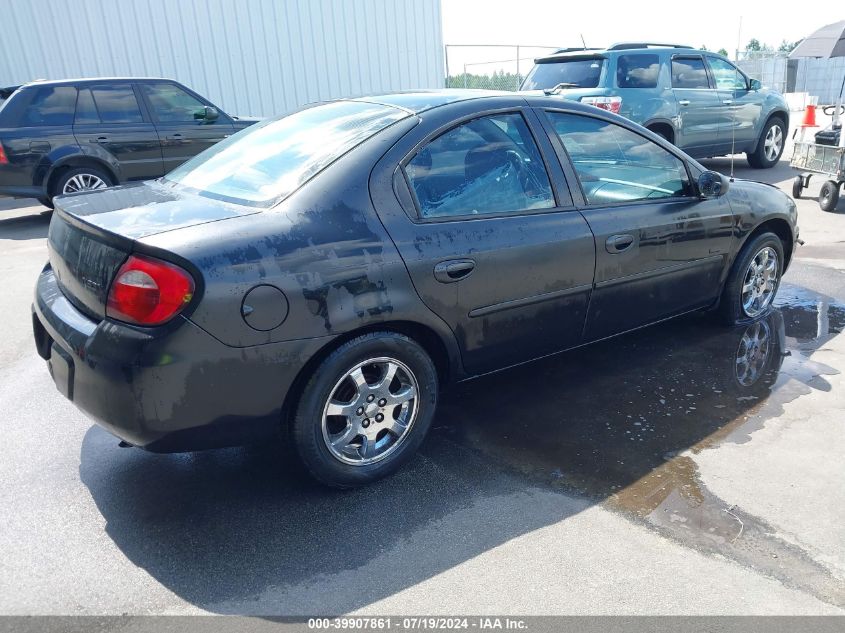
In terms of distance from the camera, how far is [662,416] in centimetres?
376

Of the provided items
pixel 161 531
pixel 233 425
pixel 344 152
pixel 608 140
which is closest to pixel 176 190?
pixel 344 152

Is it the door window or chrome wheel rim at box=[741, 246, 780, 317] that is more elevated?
the door window

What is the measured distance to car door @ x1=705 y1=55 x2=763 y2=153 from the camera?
11023mm

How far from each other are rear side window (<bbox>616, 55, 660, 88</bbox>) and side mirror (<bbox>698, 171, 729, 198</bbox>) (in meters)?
5.99

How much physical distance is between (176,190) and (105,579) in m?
1.74

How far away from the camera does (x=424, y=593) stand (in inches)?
98.3

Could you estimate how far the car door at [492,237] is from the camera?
312cm

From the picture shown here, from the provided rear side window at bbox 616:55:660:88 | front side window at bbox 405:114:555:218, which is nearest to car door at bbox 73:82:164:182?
rear side window at bbox 616:55:660:88

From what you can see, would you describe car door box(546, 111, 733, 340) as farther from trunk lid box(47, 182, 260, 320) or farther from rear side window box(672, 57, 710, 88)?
rear side window box(672, 57, 710, 88)

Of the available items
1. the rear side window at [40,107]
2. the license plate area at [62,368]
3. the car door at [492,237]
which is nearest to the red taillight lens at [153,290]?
the license plate area at [62,368]

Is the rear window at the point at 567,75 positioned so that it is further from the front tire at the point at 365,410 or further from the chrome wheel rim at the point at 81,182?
the front tire at the point at 365,410

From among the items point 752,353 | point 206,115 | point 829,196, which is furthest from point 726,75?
point 752,353

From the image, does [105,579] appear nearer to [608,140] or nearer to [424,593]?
[424,593]

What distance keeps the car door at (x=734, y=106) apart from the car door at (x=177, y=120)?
758 centimetres
